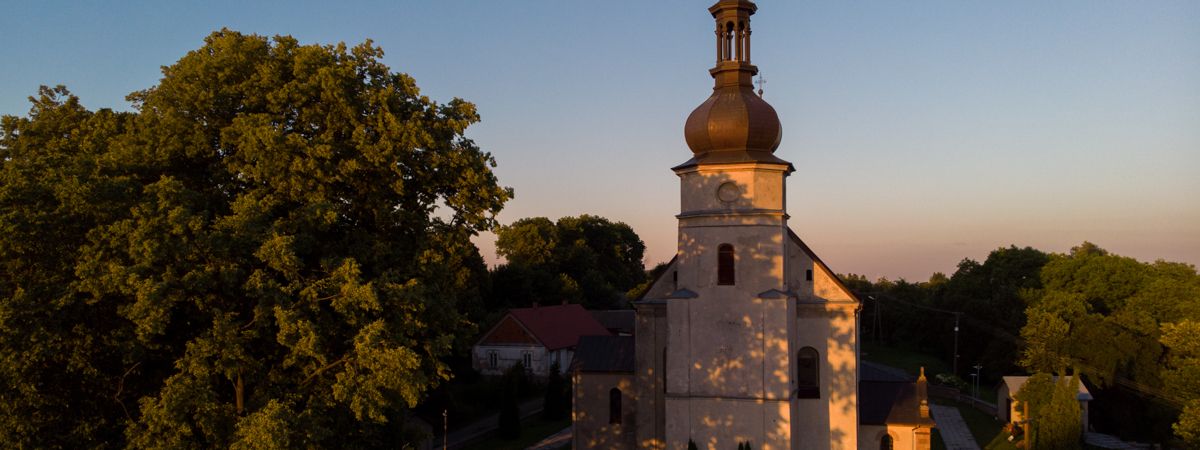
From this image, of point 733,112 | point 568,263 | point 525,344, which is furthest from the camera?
point 568,263

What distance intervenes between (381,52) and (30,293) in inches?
306

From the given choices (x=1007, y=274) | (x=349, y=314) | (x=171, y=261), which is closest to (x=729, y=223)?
(x=349, y=314)

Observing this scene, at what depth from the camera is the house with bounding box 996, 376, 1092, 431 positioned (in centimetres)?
3960

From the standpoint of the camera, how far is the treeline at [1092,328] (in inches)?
1469

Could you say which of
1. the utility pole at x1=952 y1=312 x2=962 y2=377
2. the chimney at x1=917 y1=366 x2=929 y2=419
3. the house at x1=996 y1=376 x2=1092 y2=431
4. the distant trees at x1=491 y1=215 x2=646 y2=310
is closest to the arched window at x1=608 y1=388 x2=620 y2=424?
the chimney at x1=917 y1=366 x2=929 y2=419

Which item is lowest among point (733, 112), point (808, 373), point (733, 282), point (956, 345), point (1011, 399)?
point (1011, 399)

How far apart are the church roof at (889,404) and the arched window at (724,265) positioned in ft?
22.1

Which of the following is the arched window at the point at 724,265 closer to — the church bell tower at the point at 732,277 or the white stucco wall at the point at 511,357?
the church bell tower at the point at 732,277

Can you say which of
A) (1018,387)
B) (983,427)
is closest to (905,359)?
(1018,387)

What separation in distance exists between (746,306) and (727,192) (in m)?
3.31

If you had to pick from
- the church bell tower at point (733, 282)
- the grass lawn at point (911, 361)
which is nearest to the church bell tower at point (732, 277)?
the church bell tower at point (733, 282)

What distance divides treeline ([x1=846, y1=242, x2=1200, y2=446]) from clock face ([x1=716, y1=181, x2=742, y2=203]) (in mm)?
16178

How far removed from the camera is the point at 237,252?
14.2m

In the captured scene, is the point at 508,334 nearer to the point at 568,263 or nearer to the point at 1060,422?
the point at 568,263
